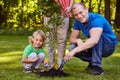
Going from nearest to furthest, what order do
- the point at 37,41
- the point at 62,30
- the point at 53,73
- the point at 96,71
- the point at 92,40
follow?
the point at 92,40
the point at 53,73
the point at 96,71
the point at 37,41
the point at 62,30

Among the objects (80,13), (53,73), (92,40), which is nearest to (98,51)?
(92,40)

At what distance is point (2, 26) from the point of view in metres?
21.8

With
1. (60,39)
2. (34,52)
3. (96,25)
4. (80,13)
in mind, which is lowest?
(34,52)

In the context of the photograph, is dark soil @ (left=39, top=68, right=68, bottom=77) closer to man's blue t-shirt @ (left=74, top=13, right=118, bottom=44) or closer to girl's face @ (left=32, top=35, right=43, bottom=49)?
girl's face @ (left=32, top=35, right=43, bottom=49)

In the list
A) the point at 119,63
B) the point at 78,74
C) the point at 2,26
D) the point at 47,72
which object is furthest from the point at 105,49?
the point at 2,26

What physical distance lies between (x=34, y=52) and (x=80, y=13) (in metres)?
0.83

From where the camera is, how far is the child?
18.2 ft

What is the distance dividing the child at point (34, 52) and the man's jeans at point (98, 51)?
42cm

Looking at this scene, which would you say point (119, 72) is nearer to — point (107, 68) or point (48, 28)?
point (107, 68)

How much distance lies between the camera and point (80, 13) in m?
5.34

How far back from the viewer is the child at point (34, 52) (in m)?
5.55

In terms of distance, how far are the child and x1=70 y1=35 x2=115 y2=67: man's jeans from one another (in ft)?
1.39

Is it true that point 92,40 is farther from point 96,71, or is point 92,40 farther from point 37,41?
point 37,41

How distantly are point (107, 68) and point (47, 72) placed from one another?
4.53 ft
